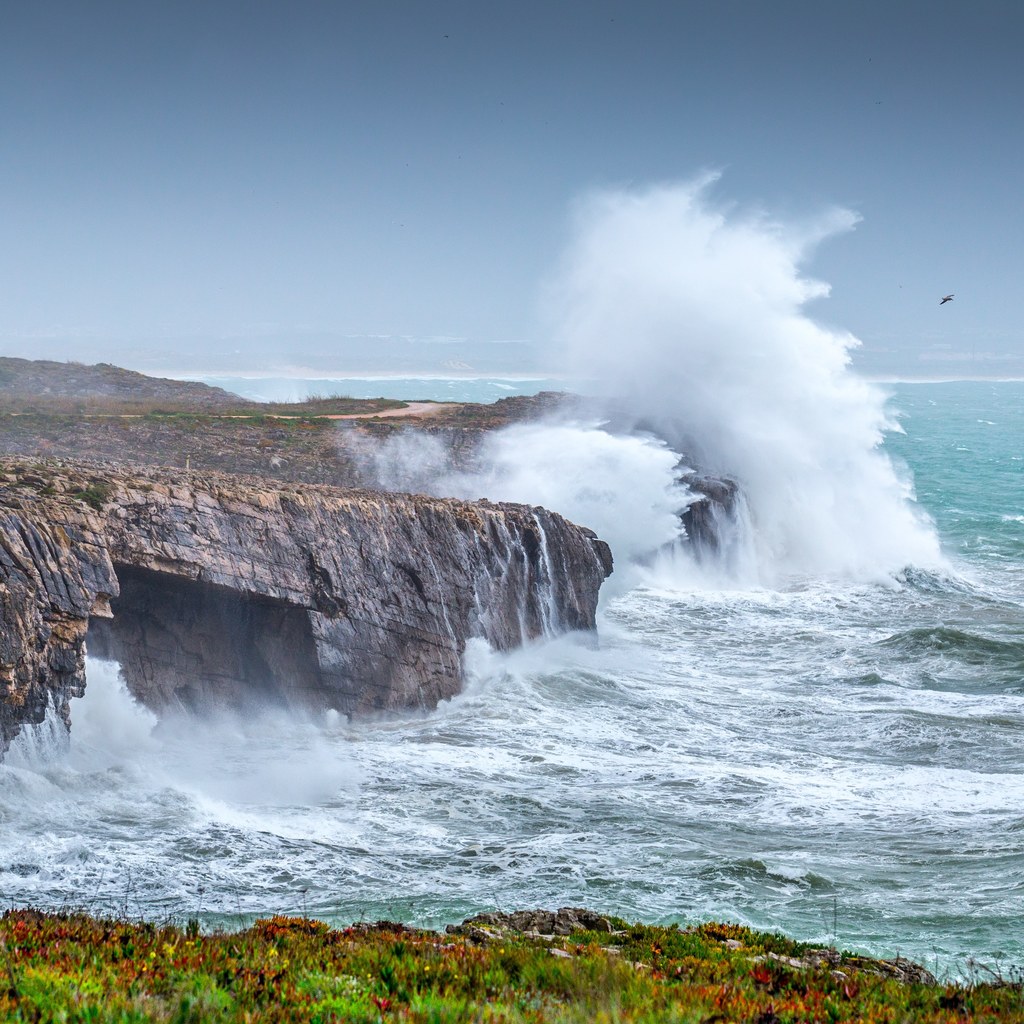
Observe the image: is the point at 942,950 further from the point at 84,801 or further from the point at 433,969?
Result: the point at 84,801

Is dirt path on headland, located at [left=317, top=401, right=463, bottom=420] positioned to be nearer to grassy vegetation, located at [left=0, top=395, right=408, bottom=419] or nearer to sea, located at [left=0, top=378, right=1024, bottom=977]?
grassy vegetation, located at [left=0, top=395, right=408, bottom=419]

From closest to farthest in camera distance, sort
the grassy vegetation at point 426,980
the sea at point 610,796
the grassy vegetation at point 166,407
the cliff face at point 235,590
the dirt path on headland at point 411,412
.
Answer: the grassy vegetation at point 426,980, the sea at point 610,796, the cliff face at point 235,590, the grassy vegetation at point 166,407, the dirt path on headland at point 411,412

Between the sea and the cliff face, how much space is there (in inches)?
31.9

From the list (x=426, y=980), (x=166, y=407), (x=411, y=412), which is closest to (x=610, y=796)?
(x=426, y=980)

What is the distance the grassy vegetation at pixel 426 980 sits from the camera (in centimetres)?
625

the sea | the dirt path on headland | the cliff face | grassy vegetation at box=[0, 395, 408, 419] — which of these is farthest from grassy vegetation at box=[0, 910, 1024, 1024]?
the dirt path on headland

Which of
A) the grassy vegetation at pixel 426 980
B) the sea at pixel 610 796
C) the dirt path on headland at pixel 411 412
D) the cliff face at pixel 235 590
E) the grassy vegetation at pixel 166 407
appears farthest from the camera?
the dirt path on headland at pixel 411 412

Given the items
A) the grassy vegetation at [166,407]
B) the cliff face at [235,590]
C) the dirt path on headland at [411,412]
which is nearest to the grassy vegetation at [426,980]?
the cliff face at [235,590]

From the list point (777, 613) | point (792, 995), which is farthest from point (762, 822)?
point (777, 613)

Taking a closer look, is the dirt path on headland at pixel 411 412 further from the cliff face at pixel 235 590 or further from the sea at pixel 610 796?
the cliff face at pixel 235 590

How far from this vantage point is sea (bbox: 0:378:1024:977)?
13250 millimetres

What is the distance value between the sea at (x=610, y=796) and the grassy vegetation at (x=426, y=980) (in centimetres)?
304

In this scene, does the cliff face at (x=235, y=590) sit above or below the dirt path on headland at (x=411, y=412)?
below

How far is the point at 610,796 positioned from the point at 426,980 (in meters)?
10.8
